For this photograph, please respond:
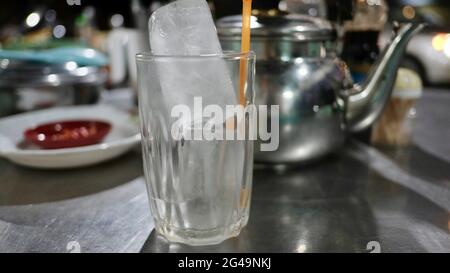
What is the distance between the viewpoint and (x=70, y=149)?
1.84 feet

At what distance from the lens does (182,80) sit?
369mm

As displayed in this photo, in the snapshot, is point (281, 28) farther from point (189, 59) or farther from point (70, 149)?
point (70, 149)

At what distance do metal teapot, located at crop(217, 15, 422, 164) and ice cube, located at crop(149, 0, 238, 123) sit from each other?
15 cm

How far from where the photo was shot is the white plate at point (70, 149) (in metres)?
0.56

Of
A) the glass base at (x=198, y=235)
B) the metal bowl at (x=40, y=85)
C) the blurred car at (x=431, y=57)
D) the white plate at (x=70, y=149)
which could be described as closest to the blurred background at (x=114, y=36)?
the metal bowl at (x=40, y=85)

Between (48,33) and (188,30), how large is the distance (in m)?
1.16

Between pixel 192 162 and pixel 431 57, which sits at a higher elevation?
pixel 192 162

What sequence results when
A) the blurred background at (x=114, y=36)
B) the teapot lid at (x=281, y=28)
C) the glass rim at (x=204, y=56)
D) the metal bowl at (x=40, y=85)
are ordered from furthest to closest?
the metal bowl at (x=40, y=85), the blurred background at (x=114, y=36), the teapot lid at (x=281, y=28), the glass rim at (x=204, y=56)

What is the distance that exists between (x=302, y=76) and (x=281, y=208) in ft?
0.62

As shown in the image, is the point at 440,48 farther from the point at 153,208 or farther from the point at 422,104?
the point at 153,208

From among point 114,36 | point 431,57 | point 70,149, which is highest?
point 114,36
